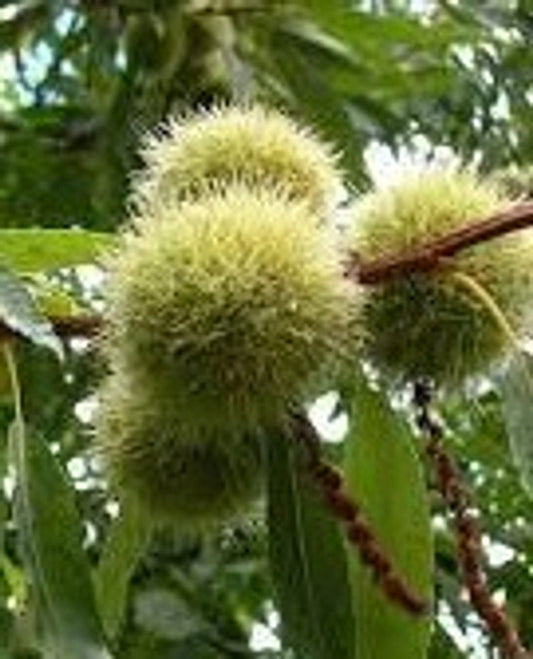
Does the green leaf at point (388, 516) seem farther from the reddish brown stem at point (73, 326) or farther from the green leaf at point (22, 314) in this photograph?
the green leaf at point (22, 314)

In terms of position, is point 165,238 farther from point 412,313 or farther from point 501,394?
point 501,394

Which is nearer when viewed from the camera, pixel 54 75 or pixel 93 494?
pixel 93 494

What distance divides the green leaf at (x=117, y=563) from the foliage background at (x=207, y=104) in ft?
1.62

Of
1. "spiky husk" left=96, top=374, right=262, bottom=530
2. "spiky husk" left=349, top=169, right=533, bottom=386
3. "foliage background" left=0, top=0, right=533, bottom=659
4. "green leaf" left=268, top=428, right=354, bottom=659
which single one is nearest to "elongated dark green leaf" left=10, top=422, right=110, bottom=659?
"spiky husk" left=96, top=374, right=262, bottom=530

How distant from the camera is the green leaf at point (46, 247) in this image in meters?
1.72

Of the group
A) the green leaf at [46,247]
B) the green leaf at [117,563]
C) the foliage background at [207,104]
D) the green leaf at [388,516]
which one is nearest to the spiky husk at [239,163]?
the green leaf at [46,247]

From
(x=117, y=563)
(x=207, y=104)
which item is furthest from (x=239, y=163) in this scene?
(x=207, y=104)

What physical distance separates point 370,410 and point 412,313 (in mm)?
181

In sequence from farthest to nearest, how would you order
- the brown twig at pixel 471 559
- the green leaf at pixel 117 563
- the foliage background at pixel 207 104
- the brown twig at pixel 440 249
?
1. the foliage background at pixel 207 104
2. the green leaf at pixel 117 563
3. the brown twig at pixel 440 249
4. the brown twig at pixel 471 559

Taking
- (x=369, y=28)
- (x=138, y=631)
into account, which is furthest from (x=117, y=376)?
(x=369, y=28)

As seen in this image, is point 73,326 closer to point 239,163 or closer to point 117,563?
point 239,163

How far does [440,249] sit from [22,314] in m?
0.34

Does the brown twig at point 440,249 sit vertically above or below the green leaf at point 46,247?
below

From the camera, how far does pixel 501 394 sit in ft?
5.88
